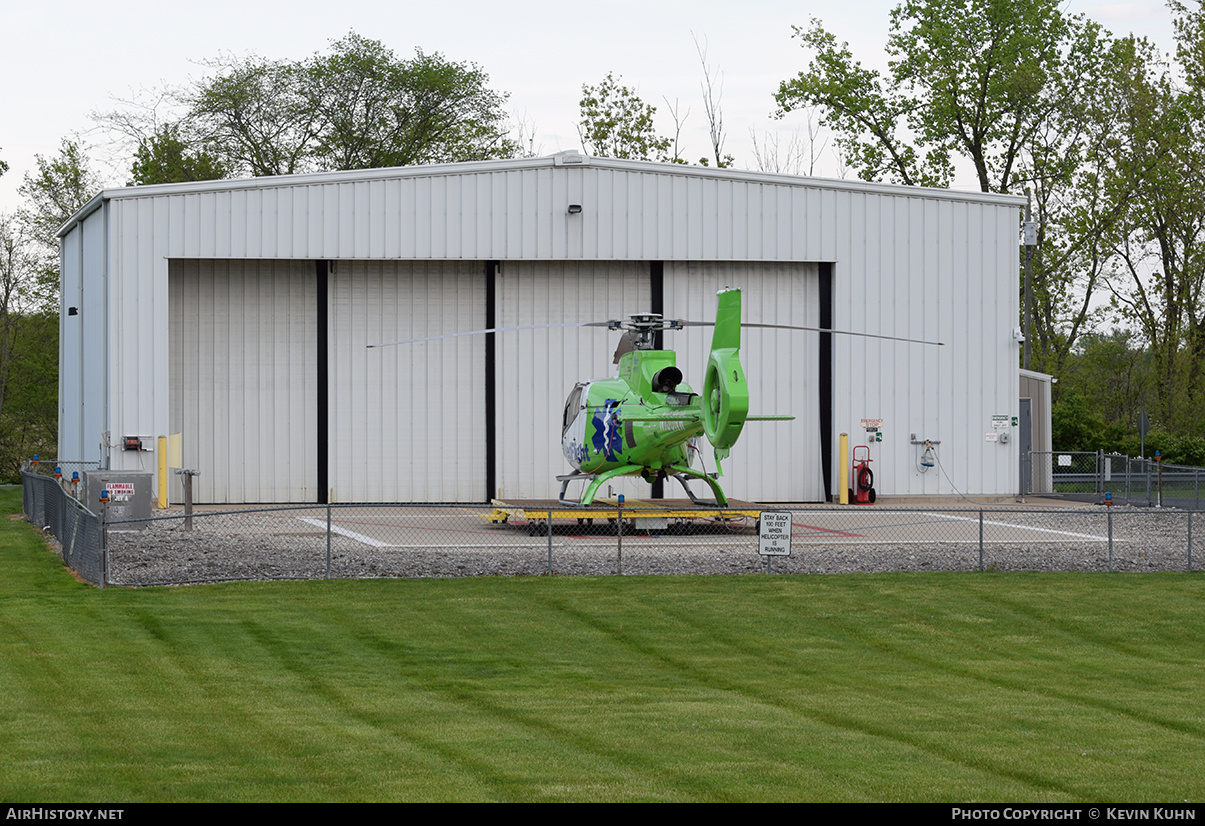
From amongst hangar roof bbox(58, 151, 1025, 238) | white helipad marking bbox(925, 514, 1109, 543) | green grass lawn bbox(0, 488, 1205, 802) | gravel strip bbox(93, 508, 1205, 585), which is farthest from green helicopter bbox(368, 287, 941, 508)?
hangar roof bbox(58, 151, 1025, 238)

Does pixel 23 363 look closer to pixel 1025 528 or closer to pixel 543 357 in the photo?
pixel 543 357

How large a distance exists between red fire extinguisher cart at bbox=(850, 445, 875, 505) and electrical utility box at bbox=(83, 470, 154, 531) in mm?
16050

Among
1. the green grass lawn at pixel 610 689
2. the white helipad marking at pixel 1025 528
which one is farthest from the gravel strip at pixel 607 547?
the green grass lawn at pixel 610 689

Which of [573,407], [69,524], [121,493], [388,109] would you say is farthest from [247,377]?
[388,109]

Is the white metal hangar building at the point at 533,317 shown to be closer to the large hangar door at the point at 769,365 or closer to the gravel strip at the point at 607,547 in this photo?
the large hangar door at the point at 769,365

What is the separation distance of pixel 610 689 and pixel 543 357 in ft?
68.8

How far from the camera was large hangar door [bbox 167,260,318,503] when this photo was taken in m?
31.0

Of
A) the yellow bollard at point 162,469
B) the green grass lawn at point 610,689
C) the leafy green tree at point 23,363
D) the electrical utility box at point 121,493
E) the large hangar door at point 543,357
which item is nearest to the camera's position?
the green grass lawn at point 610,689

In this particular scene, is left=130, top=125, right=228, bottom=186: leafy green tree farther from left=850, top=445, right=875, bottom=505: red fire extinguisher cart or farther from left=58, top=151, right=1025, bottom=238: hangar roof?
left=850, top=445, right=875, bottom=505: red fire extinguisher cart

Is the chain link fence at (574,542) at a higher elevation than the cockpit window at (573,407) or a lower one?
lower

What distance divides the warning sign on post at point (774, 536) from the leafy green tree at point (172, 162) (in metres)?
48.6

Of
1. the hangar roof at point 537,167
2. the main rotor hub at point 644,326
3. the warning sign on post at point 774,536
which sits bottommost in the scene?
the warning sign on post at point 774,536

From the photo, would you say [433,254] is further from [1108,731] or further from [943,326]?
[1108,731]

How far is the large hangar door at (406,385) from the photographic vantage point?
31531 mm
